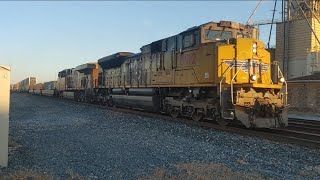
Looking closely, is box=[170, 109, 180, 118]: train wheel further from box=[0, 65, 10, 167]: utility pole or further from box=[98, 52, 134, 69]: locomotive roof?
box=[0, 65, 10, 167]: utility pole

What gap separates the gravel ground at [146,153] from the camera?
6766 millimetres

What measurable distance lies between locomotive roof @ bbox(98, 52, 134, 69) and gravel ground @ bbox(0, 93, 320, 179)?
42.3 ft

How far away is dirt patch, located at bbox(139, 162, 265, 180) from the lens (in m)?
5.99

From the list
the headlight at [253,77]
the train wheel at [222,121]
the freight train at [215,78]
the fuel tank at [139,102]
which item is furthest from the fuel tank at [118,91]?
the headlight at [253,77]

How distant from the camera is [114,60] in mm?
26141

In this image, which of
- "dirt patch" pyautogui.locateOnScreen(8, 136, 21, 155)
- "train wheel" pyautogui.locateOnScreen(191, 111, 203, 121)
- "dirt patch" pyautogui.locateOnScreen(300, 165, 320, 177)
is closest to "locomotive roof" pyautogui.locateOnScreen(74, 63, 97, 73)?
"train wheel" pyautogui.locateOnScreen(191, 111, 203, 121)

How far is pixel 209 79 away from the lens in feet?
44.2

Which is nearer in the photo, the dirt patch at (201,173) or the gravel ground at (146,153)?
the dirt patch at (201,173)

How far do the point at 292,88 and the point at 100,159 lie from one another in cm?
2376

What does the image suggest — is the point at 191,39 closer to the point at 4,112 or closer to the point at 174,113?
the point at 174,113

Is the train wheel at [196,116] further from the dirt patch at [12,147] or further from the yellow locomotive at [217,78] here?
the dirt patch at [12,147]

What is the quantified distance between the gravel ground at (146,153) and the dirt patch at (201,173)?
8.1 inches

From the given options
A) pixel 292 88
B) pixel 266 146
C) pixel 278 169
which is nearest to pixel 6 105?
pixel 278 169

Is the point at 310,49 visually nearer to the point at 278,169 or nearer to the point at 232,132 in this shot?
the point at 232,132
